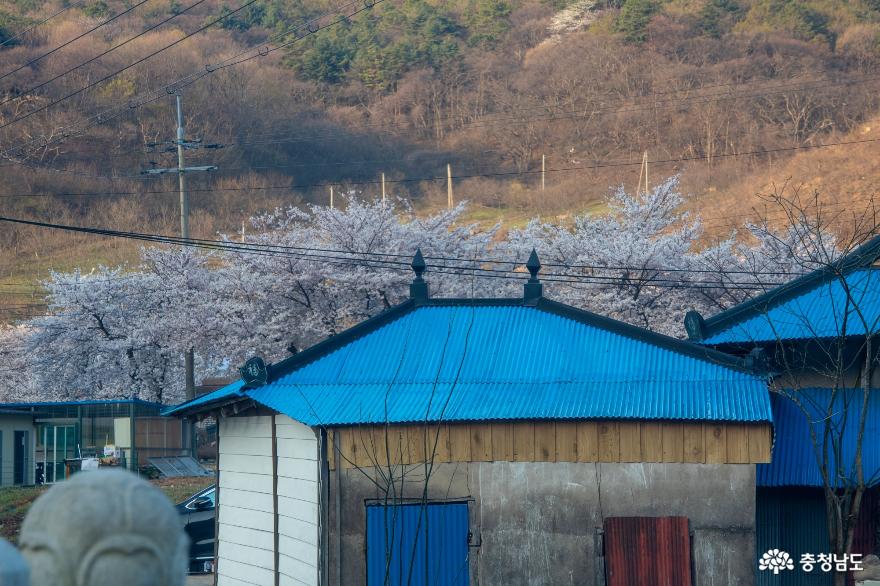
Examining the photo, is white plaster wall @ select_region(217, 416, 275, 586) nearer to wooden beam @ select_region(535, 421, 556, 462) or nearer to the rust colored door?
wooden beam @ select_region(535, 421, 556, 462)

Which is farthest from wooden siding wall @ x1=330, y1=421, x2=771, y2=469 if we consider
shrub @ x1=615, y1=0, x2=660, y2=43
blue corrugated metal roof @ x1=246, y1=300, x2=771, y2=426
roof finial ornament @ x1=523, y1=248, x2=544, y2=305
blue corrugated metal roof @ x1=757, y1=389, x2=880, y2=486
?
shrub @ x1=615, y1=0, x2=660, y2=43

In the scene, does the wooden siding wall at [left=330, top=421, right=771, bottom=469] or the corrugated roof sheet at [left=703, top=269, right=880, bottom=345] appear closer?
the wooden siding wall at [left=330, top=421, right=771, bottom=469]

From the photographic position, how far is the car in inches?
916

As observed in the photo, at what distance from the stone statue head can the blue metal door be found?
1229 centimetres

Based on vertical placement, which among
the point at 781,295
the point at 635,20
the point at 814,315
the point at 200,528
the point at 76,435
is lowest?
the point at 200,528

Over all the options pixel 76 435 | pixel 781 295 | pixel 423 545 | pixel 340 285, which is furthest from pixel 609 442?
pixel 76 435

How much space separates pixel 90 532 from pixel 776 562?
15.4m

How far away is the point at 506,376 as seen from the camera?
1670 centimetres

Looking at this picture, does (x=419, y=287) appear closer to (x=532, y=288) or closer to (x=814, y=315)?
(x=532, y=288)

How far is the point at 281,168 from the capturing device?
372 feet

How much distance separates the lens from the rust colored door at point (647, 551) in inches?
604

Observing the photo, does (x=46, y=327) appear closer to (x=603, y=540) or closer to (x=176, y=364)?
(x=176, y=364)

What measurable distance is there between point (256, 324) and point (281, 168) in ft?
248

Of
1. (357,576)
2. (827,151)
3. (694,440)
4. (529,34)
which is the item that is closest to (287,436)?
(357,576)
